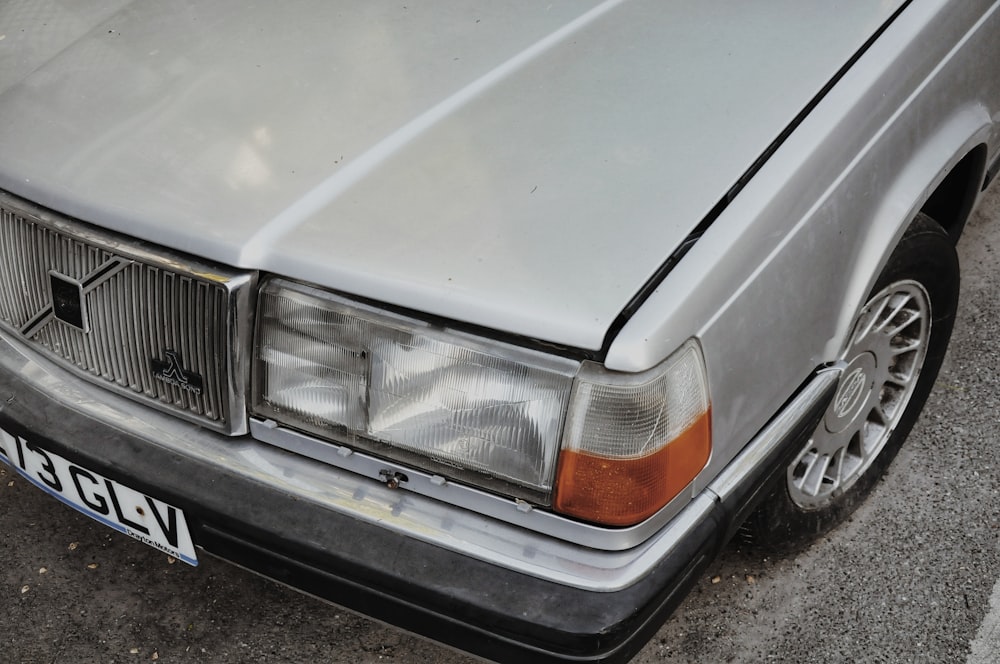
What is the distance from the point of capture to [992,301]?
120 inches

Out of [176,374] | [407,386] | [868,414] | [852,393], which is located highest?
[407,386]

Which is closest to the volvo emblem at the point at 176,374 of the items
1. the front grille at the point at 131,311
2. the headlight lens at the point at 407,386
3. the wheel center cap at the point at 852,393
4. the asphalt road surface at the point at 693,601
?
the front grille at the point at 131,311

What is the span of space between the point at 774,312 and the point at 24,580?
1764mm

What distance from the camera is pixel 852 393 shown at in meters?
2.18

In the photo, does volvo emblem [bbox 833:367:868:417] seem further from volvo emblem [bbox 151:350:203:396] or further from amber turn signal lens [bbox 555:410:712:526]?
volvo emblem [bbox 151:350:203:396]

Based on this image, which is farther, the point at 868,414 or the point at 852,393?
the point at 868,414

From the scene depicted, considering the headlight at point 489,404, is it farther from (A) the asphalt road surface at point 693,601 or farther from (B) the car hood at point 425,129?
(A) the asphalt road surface at point 693,601

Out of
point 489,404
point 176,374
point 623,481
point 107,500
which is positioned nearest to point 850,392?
point 623,481

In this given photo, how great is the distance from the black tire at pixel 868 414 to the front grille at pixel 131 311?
113 centimetres

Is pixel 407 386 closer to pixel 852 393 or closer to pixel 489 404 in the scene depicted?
pixel 489 404

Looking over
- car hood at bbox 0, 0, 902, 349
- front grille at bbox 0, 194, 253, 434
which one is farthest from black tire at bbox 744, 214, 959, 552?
front grille at bbox 0, 194, 253, 434

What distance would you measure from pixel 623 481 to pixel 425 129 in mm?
715

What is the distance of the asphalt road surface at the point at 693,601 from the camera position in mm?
2143

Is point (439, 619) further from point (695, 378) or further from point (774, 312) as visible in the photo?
point (774, 312)
